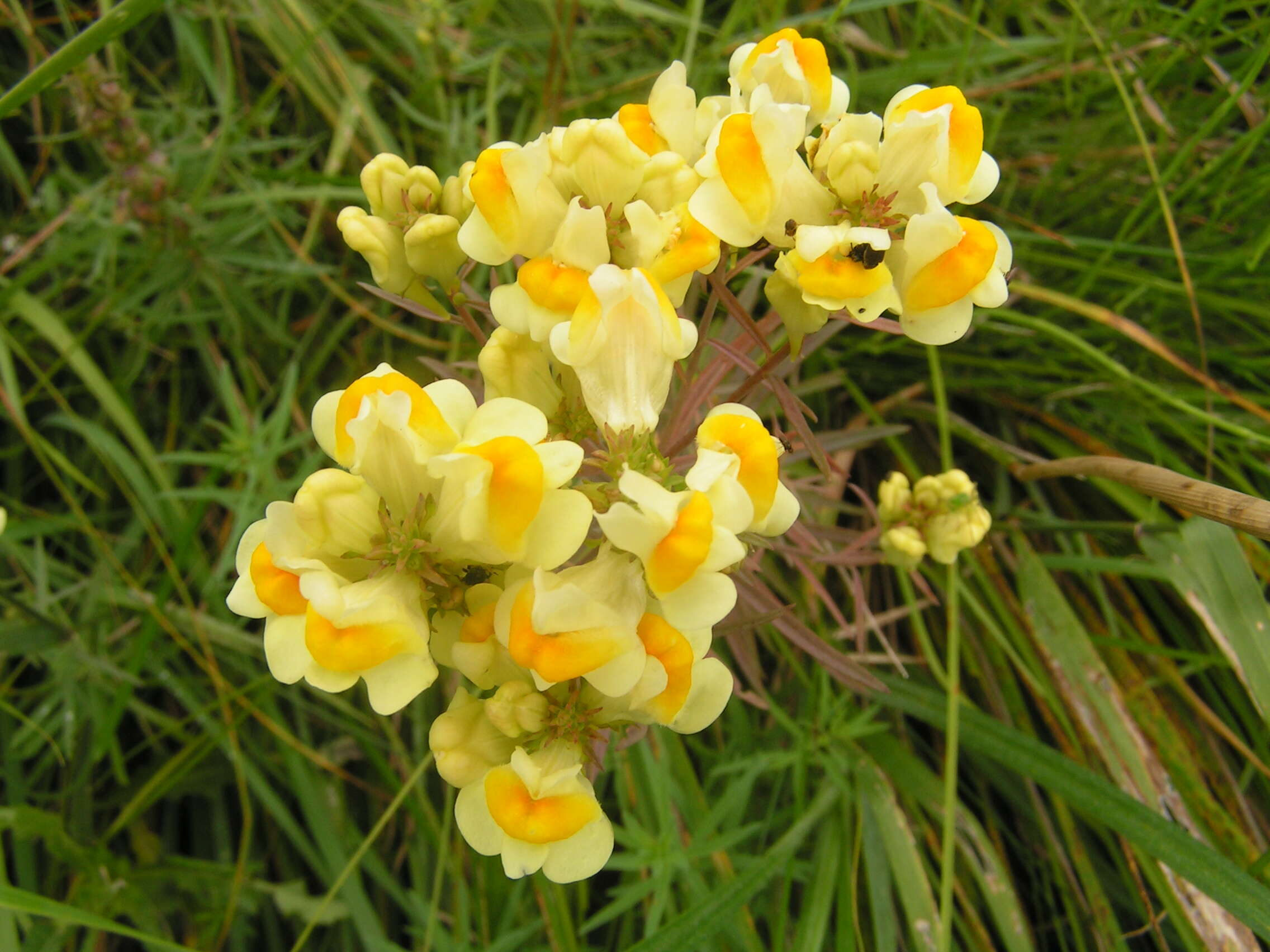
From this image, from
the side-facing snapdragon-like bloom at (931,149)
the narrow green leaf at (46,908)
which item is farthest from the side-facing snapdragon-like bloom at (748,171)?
the narrow green leaf at (46,908)

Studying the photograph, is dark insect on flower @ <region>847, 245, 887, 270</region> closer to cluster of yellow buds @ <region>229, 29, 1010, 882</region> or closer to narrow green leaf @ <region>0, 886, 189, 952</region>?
cluster of yellow buds @ <region>229, 29, 1010, 882</region>

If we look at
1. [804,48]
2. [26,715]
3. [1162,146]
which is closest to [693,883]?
[804,48]

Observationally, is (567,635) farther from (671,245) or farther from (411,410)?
(671,245)

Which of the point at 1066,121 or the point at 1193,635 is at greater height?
the point at 1066,121

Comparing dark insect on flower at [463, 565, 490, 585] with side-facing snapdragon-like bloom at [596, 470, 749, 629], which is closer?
side-facing snapdragon-like bloom at [596, 470, 749, 629]

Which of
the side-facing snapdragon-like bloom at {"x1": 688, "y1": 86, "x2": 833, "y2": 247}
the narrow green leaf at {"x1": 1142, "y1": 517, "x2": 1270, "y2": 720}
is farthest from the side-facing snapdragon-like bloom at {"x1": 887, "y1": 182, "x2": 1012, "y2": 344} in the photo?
the narrow green leaf at {"x1": 1142, "y1": 517, "x2": 1270, "y2": 720}

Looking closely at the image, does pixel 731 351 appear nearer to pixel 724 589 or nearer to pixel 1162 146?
pixel 724 589

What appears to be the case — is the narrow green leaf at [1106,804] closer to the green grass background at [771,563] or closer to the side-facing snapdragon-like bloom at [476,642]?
the green grass background at [771,563]
